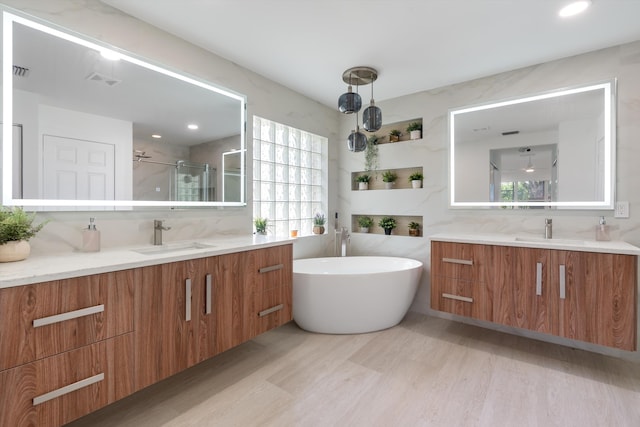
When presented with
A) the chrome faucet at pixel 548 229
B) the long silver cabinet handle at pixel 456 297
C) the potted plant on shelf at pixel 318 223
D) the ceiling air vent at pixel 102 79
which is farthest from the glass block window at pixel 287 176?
the chrome faucet at pixel 548 229

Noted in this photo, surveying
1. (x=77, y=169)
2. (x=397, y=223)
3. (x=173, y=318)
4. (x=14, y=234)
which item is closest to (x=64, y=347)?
(x=173, y=318)

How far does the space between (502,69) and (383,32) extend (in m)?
1.32

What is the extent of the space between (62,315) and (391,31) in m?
2.46

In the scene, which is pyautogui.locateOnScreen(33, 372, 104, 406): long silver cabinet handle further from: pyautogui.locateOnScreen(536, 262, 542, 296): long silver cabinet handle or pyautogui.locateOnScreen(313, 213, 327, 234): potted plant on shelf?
pyautogui.locateOnScreen(536, 262, 542, 296): long silver cabinet handle

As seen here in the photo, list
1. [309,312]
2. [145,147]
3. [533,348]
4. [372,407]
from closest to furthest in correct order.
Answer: [372,407] → [145,147] → [533,348] → [309,312]

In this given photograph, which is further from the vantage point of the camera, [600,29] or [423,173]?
[423,173]

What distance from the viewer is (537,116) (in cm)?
266

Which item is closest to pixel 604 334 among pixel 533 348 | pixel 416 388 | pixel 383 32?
pixel 533 348

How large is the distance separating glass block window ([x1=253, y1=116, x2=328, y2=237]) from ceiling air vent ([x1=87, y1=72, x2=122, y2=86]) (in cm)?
122

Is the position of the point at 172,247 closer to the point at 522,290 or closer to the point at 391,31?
the point at 391,31

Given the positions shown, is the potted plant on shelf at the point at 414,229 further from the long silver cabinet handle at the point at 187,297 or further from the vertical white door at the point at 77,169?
the vertical white door at the point at 77,169

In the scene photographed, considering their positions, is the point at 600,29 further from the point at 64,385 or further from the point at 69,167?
the point at 64,385

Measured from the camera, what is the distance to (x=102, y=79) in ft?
6.14

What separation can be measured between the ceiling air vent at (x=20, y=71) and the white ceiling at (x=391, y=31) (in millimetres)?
632
